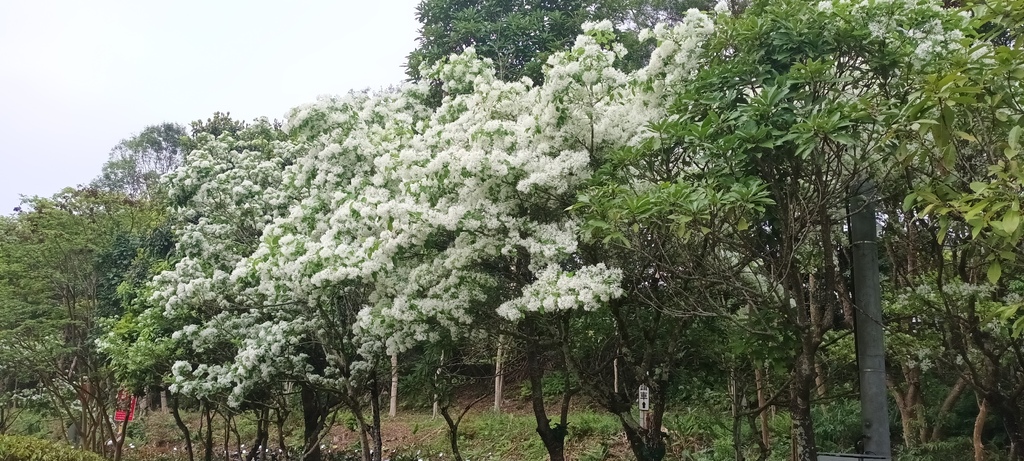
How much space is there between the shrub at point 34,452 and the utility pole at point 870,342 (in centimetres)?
733

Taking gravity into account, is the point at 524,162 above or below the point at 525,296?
above

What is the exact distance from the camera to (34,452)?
7.27 m

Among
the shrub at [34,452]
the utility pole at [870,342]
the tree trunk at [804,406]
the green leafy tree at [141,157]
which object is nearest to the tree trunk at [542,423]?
the tree trunk at [804,406]

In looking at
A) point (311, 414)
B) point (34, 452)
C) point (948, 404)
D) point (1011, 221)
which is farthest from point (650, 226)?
point (311, 414)

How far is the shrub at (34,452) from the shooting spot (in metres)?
7.18

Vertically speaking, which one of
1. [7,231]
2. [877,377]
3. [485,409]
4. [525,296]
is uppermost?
[7,231]

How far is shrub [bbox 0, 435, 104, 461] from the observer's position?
7.18 m

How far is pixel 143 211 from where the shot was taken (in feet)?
52.6

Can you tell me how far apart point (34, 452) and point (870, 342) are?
7.60m

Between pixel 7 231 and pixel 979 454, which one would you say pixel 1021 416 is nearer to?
pixel 979 454

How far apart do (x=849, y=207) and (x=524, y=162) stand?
2278 millimetres

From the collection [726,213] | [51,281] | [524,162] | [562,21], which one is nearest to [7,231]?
[51,281]

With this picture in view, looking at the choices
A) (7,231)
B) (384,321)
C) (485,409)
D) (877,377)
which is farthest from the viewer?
(485,409)

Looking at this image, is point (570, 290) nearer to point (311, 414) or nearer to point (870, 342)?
point (870, 342)
